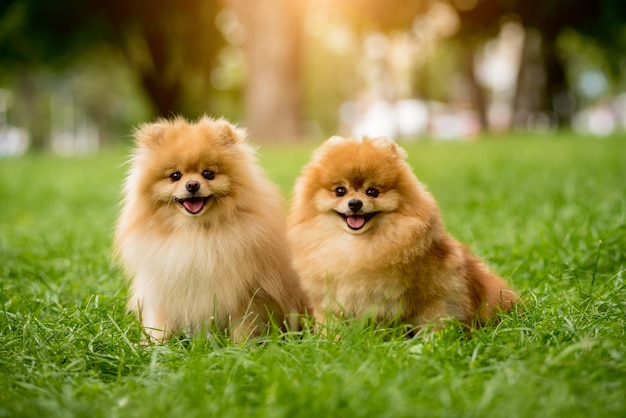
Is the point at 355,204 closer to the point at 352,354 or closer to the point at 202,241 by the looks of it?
the point at 352,354

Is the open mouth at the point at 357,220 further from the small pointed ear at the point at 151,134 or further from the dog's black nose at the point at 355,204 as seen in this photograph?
the small pointed ear at the point at 151,134

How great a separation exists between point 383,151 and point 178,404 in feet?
5.69

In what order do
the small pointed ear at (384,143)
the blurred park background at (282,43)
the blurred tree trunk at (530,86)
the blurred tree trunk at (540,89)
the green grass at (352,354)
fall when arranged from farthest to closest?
1. the blurred tree trunk at (540,89)
2. the blurred tree trunk at (530,86)
3. the blurred park background at (282,43)
4. the small pointed ear at (384,143)
5. the green grass at (352,354)

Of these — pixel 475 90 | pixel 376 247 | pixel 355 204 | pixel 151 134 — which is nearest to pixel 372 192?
pixel 355 204

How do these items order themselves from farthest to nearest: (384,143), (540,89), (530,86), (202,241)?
1. (540,89)
2. (530,86)
3. (202,241)
4. (384,143)

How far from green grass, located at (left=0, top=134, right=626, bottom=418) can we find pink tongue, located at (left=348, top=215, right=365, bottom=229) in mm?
572

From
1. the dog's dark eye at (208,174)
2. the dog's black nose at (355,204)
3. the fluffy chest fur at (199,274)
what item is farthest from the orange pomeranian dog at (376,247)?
the dog's dark eye at (208,174)

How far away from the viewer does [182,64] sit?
23.8 meters

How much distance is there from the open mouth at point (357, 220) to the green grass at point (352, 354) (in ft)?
1.87

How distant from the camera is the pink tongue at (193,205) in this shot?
3.76 m

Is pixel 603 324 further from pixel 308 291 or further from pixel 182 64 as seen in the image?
pixel 182 64

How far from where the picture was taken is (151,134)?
13.0 ft

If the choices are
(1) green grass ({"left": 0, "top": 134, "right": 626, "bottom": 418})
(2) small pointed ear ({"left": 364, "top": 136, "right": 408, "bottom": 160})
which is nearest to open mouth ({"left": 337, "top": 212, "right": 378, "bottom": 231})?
(2) small pointed ear ({"left": 364, "top": 136, "right": 408, "bottom": 160})

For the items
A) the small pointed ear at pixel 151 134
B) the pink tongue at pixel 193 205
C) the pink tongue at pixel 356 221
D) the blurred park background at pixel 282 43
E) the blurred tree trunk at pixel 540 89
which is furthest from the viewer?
the blurred tree trunk at pixel 540 89
